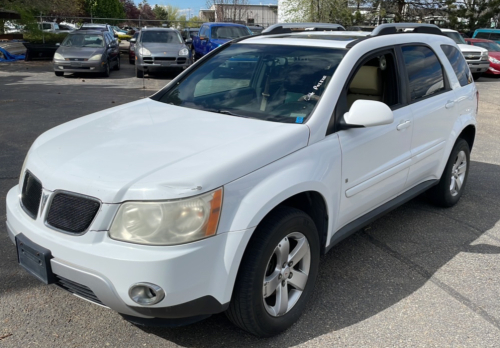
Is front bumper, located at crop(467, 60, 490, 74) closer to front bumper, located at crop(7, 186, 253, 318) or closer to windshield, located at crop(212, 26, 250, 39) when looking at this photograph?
windshield, located at crop(212, 26, 250, 39)

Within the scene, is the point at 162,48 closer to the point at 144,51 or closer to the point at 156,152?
the point at 144,51

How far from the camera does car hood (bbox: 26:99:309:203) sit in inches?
98.3

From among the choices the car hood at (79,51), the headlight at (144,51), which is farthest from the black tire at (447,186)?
the car hood at (79,51)

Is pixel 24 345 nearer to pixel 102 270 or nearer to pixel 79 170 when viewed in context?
pixel 102 270

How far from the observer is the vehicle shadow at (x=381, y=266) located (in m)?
3.05

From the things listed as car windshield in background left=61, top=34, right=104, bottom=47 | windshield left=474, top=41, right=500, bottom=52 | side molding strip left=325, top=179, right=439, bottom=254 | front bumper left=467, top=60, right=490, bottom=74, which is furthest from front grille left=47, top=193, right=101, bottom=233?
windshield left=474, top=41, right=500, bottom=52

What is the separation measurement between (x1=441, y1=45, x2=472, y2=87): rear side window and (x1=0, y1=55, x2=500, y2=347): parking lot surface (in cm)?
132

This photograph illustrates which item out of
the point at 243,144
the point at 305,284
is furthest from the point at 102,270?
the point at 305,284

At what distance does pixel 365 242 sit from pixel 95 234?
261cm

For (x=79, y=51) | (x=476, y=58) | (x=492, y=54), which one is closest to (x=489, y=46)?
(x=492, y=54)

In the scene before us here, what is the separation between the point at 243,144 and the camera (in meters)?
2.86

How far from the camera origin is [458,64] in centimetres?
506

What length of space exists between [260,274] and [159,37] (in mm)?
15350

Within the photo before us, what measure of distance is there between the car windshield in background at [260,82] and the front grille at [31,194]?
4.30ft
